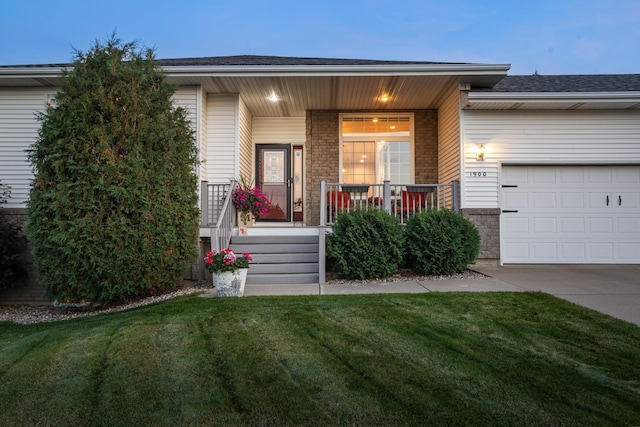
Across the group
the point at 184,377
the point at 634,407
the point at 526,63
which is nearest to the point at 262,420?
the point at 184,377

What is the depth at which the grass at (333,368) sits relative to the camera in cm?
202

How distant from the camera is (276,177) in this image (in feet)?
30.2

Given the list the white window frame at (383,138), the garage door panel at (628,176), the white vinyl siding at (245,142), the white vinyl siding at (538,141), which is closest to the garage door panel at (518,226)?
the white vinyl siding at (538,141)

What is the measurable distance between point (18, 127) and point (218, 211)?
412 centimetres

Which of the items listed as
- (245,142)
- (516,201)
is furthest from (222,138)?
(516,201)

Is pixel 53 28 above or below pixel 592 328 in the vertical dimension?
above

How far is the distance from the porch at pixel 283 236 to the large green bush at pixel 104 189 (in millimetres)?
977

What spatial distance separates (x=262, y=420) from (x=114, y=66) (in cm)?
523

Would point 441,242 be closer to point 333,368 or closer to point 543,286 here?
point 543,286

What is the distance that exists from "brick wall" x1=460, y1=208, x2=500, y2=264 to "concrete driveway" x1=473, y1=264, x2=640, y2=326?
0.23 meters

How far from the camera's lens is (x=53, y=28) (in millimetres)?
75250

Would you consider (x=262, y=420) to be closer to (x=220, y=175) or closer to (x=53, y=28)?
(x=220, y=175)

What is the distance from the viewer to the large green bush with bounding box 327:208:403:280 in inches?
233

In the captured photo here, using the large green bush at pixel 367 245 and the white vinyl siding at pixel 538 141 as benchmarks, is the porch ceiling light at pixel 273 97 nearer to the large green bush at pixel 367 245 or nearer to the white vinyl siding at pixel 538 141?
the large green bush at pixel 367 245
